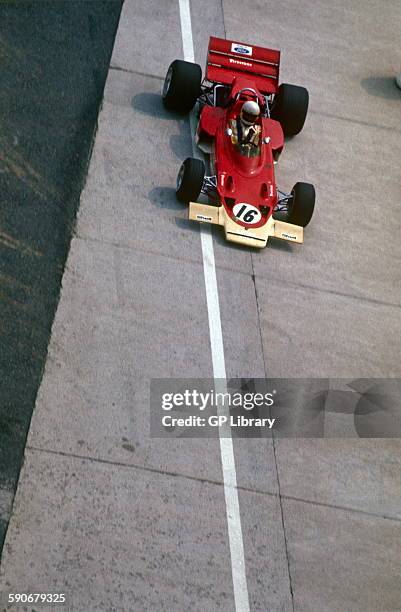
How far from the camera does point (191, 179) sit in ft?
37.4

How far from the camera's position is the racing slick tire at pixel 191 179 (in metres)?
11.4

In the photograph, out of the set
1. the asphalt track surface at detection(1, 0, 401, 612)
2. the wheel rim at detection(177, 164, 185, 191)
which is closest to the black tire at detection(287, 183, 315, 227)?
the asphalt track surface at detection(1, 0, 401, 612)

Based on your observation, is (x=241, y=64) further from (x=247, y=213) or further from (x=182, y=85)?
(x=247, y=213)

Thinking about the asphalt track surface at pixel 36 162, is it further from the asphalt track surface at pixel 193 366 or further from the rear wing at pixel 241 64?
the rear wing at pixel 241 64

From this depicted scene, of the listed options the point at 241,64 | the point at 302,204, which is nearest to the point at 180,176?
the point at 302,204

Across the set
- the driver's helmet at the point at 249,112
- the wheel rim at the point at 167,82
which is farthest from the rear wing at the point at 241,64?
the driver's helmet at the point at 249,112

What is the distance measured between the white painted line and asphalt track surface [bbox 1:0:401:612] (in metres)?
0.06

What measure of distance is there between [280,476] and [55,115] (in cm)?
587

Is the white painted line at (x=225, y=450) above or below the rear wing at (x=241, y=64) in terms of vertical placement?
below

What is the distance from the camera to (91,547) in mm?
8336

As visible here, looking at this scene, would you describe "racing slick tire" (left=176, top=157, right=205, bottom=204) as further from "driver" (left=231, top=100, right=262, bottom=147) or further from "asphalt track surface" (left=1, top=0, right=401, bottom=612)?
"driver" (left=231, top=100, right=262, bottom=147)

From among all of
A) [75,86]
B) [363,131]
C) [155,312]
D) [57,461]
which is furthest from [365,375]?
[75,86]

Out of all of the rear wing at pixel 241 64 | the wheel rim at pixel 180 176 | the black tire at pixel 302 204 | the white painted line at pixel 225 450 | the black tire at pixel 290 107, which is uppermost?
the rear wing at pixel 241 64

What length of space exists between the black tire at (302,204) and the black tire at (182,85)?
2.25 meters
